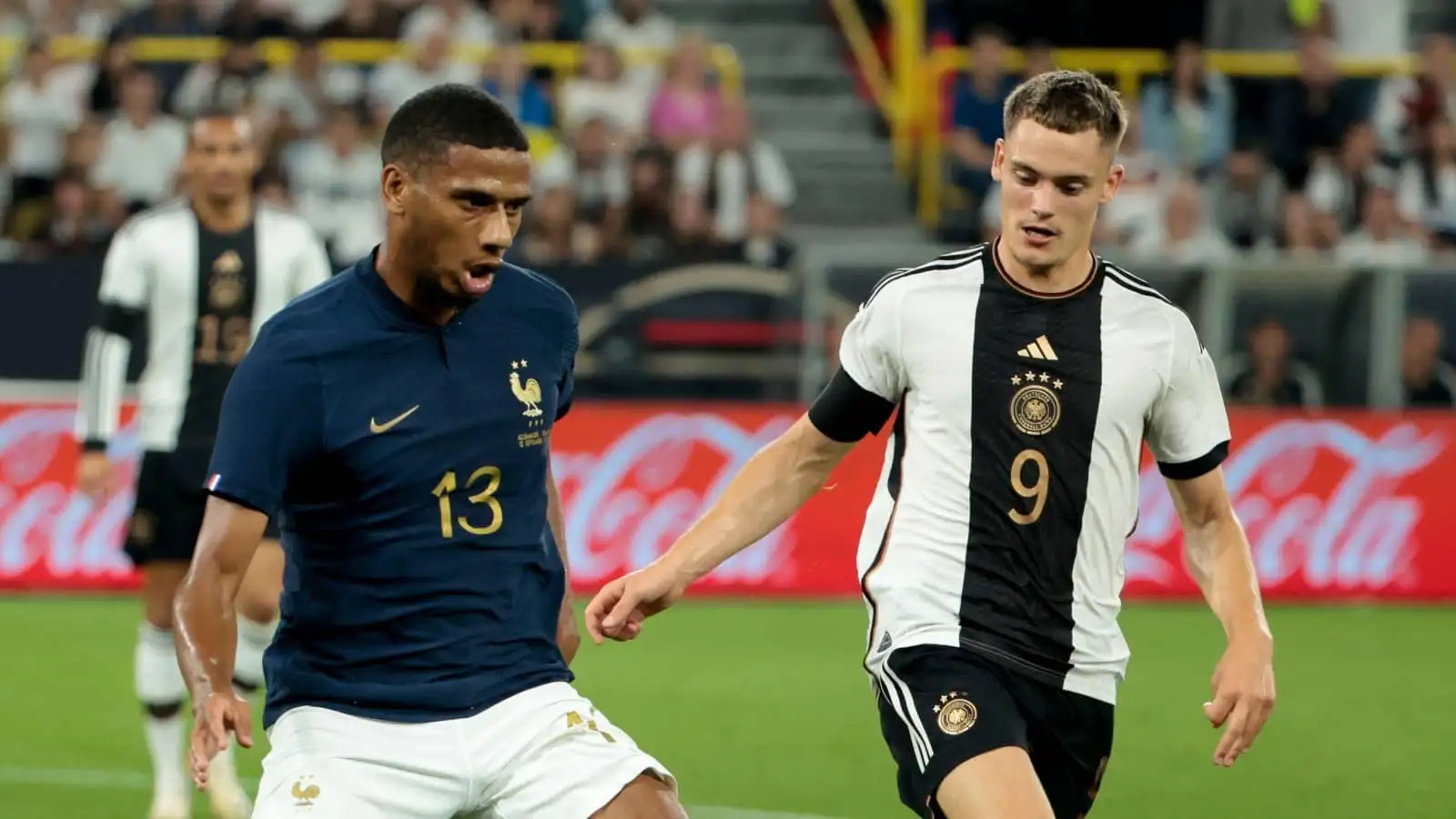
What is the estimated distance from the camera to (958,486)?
493cm

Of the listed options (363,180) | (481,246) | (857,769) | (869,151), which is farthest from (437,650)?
(869,151)

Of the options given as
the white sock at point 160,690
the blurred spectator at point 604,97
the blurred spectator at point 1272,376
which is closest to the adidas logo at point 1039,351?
the white sock at point 160,690

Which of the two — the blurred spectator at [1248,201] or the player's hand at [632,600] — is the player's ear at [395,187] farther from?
the blurred spectator at [1248,201]

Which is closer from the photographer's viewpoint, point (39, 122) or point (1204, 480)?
point (1204, 480)

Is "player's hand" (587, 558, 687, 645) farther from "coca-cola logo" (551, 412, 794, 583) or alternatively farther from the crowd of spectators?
the crowd of spectators

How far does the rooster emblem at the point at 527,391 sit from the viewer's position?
4.57m

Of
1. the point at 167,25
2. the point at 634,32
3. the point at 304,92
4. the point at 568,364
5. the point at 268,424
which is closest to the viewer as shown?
the point at 268,424

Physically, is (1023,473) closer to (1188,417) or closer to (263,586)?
(1188,417)

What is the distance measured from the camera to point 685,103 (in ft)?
53.9

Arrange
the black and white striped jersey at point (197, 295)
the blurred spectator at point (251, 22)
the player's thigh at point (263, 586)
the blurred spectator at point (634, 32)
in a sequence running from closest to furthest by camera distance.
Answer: the player's thigh at point (263, 586)
the black and white striped jersey at point (197, 295)
the blurred spectator at point (251, 22)
the blurred spectator at point (634, 32)

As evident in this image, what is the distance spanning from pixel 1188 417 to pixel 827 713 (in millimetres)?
5153

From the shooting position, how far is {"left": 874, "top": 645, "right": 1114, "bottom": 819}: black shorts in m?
4.71

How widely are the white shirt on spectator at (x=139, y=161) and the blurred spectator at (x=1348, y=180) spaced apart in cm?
791

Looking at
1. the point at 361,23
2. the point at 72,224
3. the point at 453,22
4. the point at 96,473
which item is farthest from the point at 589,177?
the point at 96,473
